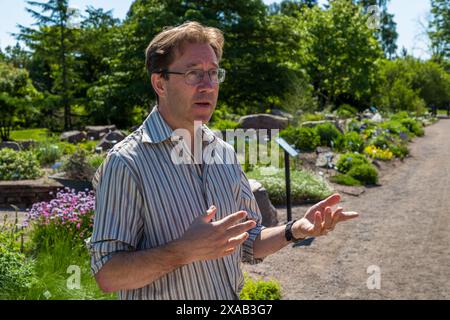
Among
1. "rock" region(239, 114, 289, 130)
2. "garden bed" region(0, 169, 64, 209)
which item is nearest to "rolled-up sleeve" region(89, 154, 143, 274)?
"garden bed" region(0, 169, 64, 209)

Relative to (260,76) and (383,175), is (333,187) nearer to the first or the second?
(383,175)

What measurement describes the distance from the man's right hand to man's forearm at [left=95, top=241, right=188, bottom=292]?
0.05m

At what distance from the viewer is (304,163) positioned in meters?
13.4

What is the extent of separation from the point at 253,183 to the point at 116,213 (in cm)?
582

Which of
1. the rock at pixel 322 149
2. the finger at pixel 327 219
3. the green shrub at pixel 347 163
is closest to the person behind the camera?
the finger at pixel 327 219

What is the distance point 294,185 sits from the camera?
10102 mm

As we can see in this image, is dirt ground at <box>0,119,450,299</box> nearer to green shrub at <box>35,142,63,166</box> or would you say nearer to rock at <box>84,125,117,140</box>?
green shrub at <box>35,142,63,166</box>

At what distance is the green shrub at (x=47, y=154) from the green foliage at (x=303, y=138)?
6235 mm

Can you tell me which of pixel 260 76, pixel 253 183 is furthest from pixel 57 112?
pixel 253 183

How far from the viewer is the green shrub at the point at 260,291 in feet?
16.7

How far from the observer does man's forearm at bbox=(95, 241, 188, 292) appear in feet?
5.88

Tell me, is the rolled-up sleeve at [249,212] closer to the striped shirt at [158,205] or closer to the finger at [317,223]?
the striped shirt at [158,205]

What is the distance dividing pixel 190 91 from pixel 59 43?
2594 centimetres

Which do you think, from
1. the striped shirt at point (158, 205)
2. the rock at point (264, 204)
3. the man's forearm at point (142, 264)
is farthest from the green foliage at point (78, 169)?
the man's forearm at point (142, 264)
